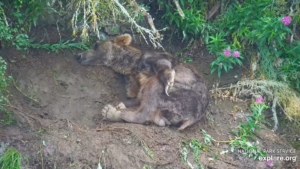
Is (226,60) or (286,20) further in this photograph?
(226,60)

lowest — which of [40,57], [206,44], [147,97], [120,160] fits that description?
[120,160]

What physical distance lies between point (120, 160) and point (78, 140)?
57 centimetres

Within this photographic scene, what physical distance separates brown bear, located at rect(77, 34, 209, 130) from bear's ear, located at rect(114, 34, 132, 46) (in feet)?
1.21

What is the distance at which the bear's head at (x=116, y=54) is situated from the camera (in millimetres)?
7363

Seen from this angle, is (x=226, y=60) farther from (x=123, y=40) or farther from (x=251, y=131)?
(x=123, y=40)

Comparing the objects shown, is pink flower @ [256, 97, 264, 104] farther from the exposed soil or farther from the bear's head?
the bear's head

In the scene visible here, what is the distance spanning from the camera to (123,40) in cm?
751

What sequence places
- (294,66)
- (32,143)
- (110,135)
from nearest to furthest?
(32,143)
(110,135)
(294,66)

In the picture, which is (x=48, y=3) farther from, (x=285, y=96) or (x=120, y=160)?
(x=285, y=96)

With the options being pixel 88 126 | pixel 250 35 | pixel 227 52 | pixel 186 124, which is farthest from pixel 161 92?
pixel 250 35

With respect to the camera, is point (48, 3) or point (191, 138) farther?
point (48, 3)

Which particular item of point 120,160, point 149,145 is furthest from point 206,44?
point 120,160

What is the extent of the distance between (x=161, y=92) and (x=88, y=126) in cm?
113

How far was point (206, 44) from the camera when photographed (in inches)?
304
